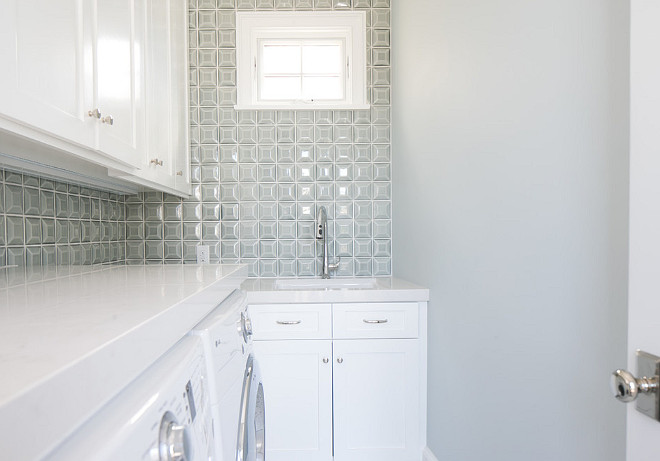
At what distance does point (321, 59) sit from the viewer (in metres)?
2.51

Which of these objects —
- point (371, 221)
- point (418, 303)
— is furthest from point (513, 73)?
point (371, 221)

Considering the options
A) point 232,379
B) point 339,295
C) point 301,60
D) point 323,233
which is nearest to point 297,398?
point 339,295

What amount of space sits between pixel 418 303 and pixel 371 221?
0.70m

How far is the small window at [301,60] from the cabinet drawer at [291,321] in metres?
1.22

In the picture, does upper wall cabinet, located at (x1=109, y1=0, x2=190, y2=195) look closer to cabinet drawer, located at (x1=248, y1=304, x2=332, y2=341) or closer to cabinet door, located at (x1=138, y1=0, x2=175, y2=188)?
cabinet door, located at (x1=138, y1=0, x2=175, y2=188)

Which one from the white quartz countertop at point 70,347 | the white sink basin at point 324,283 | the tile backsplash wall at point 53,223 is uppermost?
the tile backsplash wall at point 53,223

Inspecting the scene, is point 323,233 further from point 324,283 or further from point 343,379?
point 343,379

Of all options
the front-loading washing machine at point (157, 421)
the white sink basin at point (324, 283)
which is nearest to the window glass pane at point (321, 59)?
the white sink basin at point (324, 283)

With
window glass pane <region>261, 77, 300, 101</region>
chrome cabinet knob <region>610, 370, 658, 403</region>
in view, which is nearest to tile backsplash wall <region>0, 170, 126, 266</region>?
window glass pane <region>261, 77, 300, 101</region>

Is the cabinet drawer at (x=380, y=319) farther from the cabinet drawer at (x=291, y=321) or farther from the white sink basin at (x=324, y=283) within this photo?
the white sink basin at (x=324, y=283)

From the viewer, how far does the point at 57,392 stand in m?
0.28

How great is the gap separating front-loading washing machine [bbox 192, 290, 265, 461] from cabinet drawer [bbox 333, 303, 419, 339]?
27.4 inches

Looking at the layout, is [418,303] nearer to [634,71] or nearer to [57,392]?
[634,71]

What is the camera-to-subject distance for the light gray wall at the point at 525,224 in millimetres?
798
